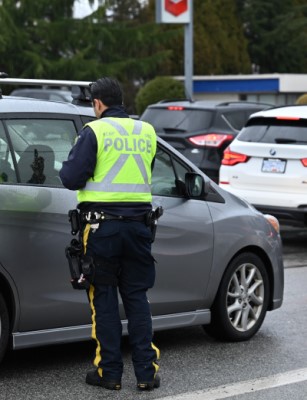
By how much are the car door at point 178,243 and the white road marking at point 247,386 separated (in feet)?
2.69

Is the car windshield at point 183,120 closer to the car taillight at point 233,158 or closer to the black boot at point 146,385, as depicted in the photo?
the car taillight at point 233,158

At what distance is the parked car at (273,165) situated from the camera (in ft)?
39.1

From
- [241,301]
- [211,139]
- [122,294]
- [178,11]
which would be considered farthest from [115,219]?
[178,11]

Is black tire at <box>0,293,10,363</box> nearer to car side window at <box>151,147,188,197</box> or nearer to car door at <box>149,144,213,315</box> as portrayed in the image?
car door at <box>149,144,213,315</box>

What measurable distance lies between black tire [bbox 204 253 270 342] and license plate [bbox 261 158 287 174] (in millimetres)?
4766

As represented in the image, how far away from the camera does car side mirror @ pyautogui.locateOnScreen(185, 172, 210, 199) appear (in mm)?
6730

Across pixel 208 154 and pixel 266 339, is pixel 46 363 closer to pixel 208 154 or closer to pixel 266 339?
pixel 266 339

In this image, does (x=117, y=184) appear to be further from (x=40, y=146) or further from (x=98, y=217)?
(x=40, y=146)

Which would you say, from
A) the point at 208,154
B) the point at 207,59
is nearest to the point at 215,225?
the point at 208,154

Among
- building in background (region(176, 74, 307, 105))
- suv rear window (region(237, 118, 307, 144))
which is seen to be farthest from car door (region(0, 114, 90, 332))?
building in background (region(176, 74, 307, 105))

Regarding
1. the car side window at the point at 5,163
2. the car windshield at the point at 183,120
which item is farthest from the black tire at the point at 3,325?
the car windshield at the point at 183,120

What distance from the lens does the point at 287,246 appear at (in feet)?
41.2

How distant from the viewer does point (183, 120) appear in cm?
1625

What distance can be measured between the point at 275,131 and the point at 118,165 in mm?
6988
